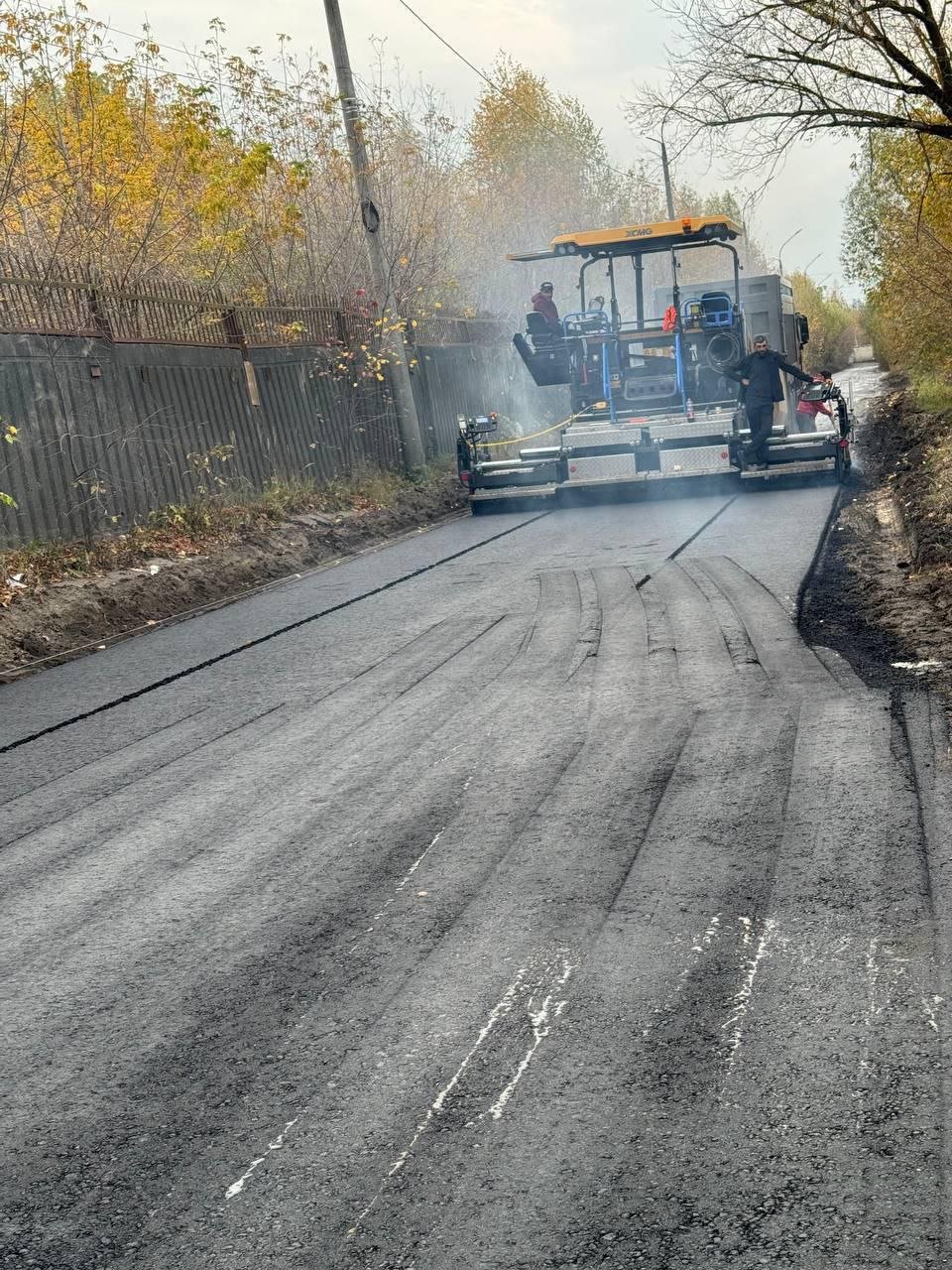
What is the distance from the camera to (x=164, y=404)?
16328 millimetres

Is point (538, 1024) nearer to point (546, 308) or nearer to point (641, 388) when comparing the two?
point (641, 388)

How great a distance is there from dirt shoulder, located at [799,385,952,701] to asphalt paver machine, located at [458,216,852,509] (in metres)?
1.87

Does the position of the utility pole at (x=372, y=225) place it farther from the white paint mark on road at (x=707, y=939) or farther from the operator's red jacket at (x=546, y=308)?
the white paint mark on road at (x=707, y=939)

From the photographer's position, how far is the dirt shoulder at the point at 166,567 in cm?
1155

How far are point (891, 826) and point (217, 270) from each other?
17325mm

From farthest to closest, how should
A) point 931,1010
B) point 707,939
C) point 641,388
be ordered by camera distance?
point 641,388 → point 707,939 → point 931,1010

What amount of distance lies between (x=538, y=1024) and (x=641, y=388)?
681 inches

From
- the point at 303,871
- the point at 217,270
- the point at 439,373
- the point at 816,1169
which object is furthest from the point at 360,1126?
the point at 439,373

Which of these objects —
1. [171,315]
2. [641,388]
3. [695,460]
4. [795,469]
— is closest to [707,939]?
[171,315]

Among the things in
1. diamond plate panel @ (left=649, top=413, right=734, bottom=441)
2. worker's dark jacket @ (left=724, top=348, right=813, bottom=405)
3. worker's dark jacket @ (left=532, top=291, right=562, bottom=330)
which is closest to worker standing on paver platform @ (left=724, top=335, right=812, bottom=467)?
worker's dark jacket @ (left=724, top=348, right=813, bottom=405)

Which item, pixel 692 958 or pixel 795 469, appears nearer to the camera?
pixel 692 958

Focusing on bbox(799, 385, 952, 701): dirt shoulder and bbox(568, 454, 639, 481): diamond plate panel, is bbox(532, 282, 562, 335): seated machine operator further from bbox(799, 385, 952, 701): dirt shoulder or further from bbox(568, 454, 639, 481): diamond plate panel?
bbox(799, 385, 952, 701): dirt shoulder

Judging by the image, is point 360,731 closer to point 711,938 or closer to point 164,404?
point 711,938

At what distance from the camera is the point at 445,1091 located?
3.53 metres
